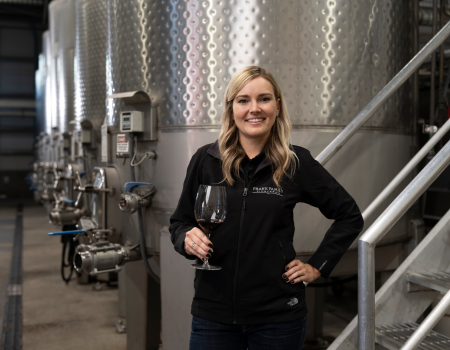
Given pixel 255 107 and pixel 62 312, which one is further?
pixel 62 312

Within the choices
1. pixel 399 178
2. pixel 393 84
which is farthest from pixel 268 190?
pixel 393 84

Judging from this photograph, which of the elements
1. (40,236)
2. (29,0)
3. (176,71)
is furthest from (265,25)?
(29,0)

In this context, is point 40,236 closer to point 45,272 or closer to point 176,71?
point 45,272

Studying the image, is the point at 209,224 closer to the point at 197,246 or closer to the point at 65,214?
the point at 197,246

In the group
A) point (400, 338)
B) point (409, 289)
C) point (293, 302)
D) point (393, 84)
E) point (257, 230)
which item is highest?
point (393, 84)

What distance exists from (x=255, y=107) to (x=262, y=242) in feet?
1.26

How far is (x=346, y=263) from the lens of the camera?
2.45 m

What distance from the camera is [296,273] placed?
1336 mm

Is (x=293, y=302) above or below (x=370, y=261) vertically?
below

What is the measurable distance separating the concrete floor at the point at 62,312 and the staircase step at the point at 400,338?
218cm

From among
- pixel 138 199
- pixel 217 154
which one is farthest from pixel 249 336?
pixel 138 199

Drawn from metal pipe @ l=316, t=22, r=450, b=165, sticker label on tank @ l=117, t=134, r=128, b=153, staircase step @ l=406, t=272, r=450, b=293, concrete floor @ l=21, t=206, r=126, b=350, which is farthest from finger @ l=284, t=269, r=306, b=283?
concrete floor @ l=21, t=206, r=126, b=350

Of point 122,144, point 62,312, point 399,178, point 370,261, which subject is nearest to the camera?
point 370,261

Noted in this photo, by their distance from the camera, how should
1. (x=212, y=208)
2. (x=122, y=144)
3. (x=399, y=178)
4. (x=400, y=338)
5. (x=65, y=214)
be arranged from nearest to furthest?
(x=212, y=208) → (x=400, y=338) → (x=399, y=178) → (x=122, y=144) → (x=65, y=214)
